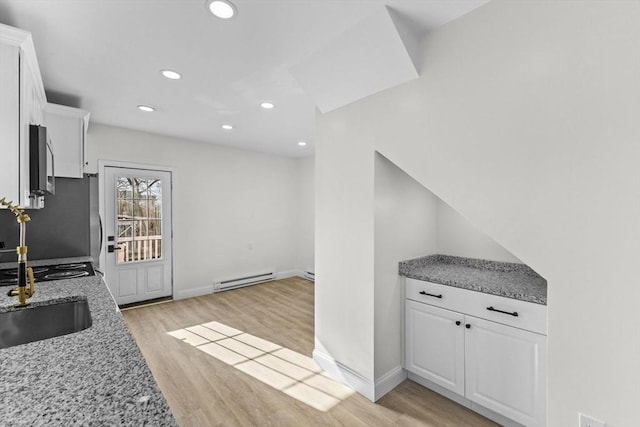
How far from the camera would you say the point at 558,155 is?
4.40ft

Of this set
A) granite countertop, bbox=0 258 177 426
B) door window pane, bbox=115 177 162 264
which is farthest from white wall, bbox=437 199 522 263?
door window pane, bbox=115 177 162 264

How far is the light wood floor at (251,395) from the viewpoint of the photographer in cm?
190

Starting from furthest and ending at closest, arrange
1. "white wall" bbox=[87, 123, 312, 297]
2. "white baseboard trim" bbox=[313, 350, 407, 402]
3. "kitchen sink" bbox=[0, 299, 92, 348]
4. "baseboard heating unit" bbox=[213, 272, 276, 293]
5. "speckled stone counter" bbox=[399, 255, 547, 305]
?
"baseboard heating unit" bbox=[213, 272, 276, 293] < "white wall" bbox=[87, 123, 312, 297] < "white baseboard trim" bbox=[313, 350, 407, 402] < "speckled stone counter" bbox=[399, 255, 547, 305] < "kitchen sink" bbox=[0, 299, 92, 348]

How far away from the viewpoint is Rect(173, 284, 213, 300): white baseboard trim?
4.35 m

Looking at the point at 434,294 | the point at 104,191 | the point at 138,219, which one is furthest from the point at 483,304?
the point at 104,191

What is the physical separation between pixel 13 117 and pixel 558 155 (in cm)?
273

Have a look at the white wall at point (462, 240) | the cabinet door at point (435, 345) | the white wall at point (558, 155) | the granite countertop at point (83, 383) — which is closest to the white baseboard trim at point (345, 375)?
the cabinet door at point (435, 345)

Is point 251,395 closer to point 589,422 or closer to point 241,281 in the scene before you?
point 589,422

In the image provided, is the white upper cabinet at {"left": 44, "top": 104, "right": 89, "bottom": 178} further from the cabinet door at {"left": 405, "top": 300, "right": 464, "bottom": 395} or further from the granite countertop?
the cabinet door at {"left": 405, "top": 300, "right": 464, "bottom": 395}

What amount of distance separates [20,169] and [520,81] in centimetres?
264

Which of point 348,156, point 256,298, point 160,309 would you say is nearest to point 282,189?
point 256,298

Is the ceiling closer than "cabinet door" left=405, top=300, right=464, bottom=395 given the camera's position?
Yes

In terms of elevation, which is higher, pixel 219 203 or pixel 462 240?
pixel 219 203

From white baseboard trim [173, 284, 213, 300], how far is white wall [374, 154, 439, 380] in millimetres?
3368
